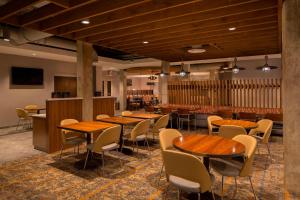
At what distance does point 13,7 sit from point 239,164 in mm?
4299

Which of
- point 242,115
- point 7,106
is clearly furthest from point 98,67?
point 242,115

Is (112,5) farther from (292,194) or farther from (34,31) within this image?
(292,194)

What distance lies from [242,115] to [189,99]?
2.73 metres

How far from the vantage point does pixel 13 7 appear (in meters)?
3.45

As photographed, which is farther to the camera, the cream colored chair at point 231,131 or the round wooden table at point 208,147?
the cream colored chair at point 231,131

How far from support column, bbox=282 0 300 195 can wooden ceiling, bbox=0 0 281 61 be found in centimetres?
51

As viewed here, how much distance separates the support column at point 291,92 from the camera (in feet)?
9.21

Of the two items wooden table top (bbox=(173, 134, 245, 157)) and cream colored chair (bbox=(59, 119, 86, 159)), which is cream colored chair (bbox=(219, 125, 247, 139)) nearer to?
wooden table top (bbox=(173, 134, 245, 157))

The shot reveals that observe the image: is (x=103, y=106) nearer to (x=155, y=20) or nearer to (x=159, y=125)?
(x=159, y=125)

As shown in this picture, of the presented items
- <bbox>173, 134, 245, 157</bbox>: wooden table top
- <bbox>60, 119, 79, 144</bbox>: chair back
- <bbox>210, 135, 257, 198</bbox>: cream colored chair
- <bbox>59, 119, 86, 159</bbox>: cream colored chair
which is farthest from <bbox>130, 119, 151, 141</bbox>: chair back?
<bbox>210, 135, 257, 198</bbox>: cream colored chair

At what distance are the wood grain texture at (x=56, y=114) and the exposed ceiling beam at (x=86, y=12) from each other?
5.73 feet

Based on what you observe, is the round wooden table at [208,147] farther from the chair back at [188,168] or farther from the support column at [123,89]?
the support column at [123,89]

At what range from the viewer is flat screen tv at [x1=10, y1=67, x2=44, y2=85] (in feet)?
26.4

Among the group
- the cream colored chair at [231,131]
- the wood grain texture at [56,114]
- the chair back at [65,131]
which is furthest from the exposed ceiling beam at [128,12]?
the cream colored chair at [231,131]
